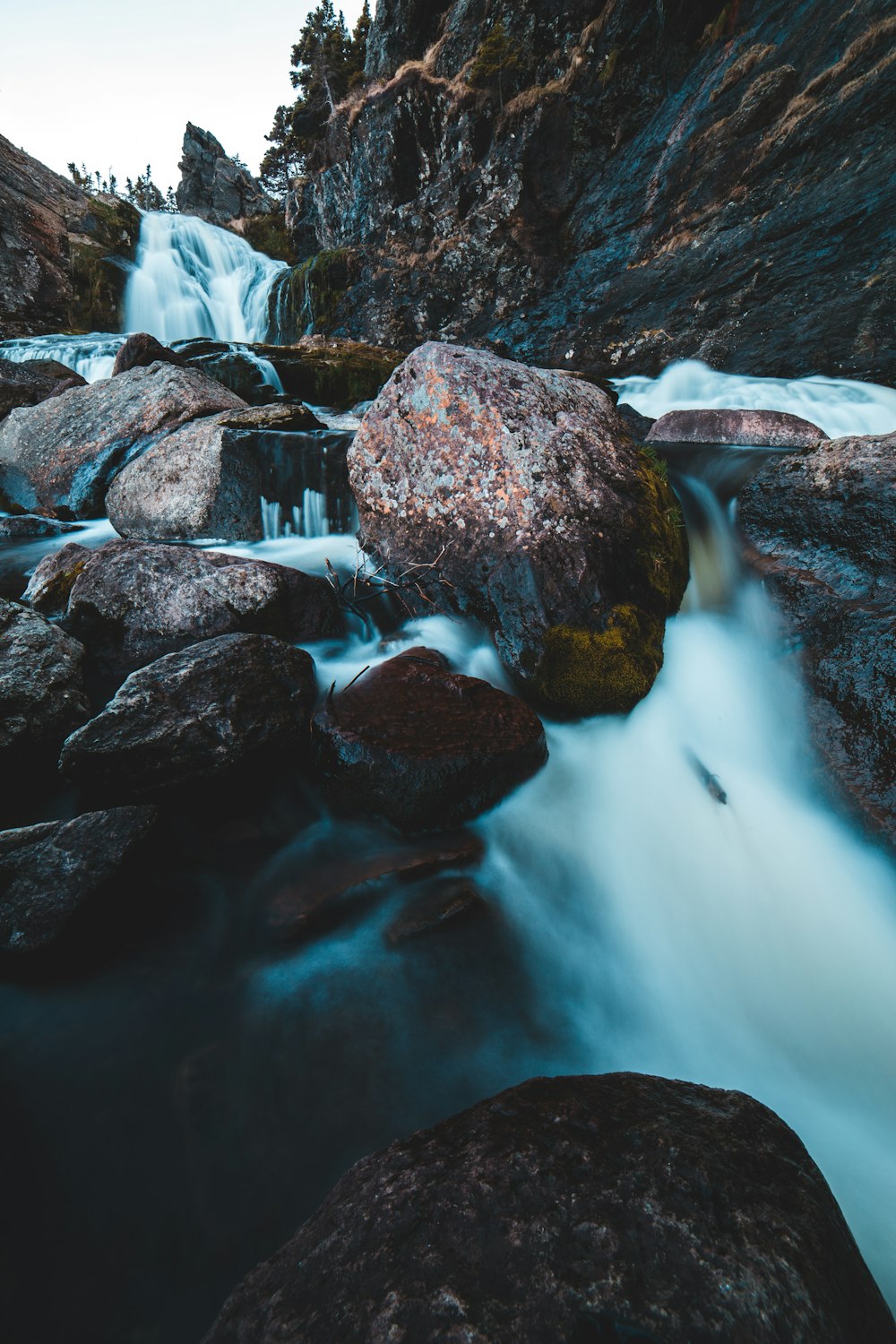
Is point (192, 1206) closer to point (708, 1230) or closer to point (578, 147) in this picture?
point (708, 1230)

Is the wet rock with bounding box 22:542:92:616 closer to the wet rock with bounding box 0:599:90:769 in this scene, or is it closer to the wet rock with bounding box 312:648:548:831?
the wet rock with bounding box 0:599:90:769

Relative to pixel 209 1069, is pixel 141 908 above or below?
above

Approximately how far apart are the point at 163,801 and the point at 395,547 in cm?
278

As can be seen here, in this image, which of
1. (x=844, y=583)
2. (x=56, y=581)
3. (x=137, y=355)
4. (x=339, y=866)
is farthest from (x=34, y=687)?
(x=137, y=355)

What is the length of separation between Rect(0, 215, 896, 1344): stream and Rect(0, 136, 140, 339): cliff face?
22.4 metres

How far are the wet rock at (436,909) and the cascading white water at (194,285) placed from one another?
23.4 metres

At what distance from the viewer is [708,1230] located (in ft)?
3.69

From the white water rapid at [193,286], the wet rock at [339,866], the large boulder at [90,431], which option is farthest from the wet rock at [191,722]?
the white water rapid at [193,286]

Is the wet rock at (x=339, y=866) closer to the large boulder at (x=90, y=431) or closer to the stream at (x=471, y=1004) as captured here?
the stream at (x=471, y=1004)

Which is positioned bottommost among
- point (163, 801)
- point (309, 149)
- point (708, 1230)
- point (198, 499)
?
point (163, 801)

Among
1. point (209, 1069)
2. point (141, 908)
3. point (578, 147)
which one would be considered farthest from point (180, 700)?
point (578, 147)

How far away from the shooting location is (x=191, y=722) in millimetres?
3238

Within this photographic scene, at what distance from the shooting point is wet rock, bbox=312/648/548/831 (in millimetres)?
3062

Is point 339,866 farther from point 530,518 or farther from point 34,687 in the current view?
point 530,518
